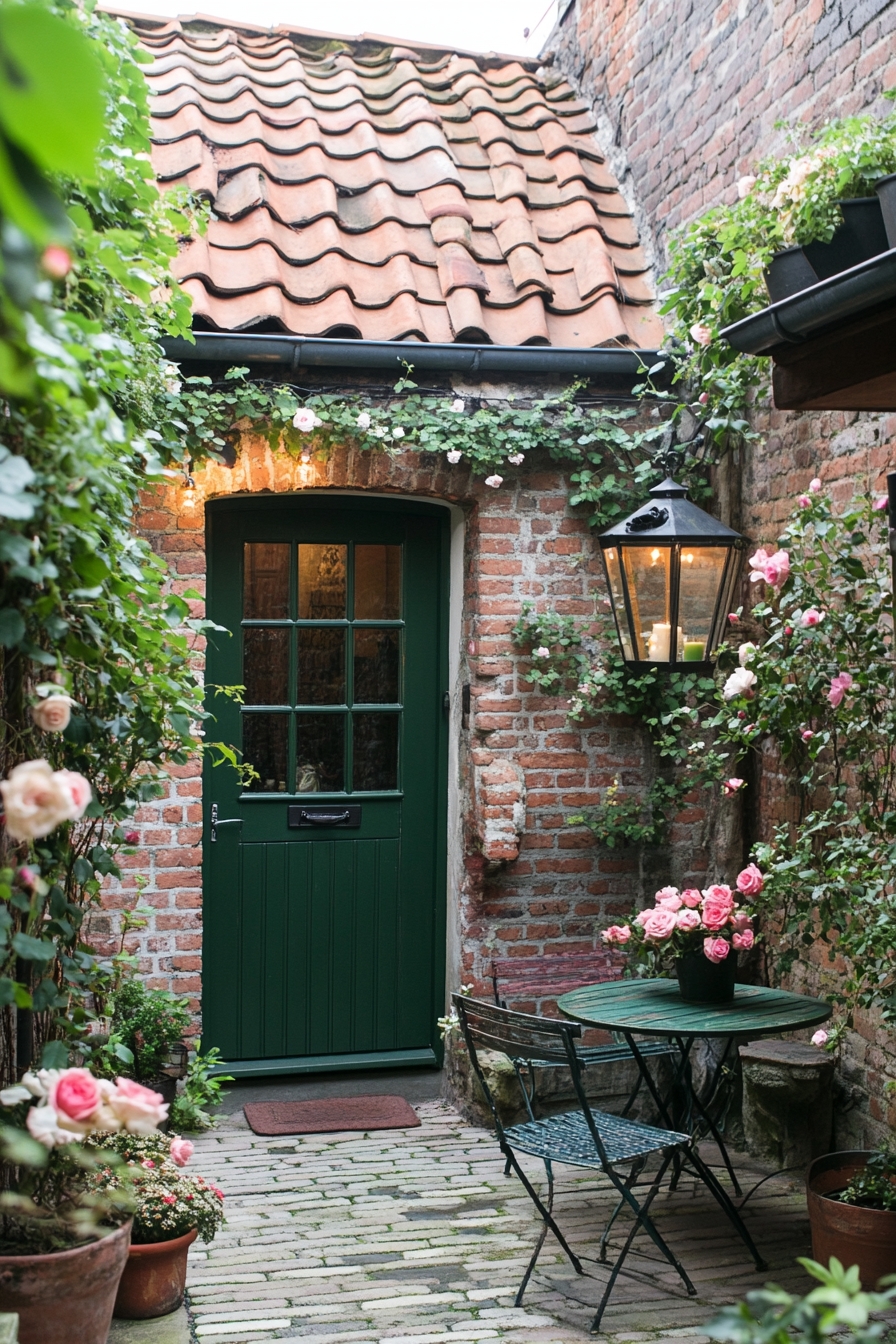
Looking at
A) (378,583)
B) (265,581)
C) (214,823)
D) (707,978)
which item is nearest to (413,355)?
(378,583)

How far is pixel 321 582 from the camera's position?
5.38 m

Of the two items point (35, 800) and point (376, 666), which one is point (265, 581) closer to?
point (376, 666)

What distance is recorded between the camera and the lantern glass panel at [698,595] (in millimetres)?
4117

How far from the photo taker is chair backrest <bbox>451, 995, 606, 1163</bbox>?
3.42 meters

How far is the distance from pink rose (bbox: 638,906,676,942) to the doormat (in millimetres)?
1652

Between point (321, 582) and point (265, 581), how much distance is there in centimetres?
24

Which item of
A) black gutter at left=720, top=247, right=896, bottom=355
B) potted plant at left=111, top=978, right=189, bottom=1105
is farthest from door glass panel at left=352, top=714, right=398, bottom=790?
black gutter at left=720, top=247, right=896, bottom=355

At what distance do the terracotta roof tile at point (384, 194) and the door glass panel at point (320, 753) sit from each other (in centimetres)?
161

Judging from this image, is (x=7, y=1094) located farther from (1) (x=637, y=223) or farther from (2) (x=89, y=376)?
(1) (x=637, y=223)

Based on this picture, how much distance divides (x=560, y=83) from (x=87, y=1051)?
19.6 feet

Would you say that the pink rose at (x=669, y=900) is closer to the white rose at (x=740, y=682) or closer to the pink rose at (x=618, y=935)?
the pink rose at (x=618, y=935)

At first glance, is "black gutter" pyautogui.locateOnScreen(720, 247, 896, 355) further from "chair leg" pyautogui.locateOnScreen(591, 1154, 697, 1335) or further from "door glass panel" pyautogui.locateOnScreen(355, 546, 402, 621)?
"door glass panel" pyautogui.locateOnScreen(355, 546, 402, 621)

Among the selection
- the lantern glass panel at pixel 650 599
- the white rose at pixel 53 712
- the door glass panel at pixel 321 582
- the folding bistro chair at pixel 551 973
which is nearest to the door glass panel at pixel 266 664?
the door glass panel at pixel 321 582

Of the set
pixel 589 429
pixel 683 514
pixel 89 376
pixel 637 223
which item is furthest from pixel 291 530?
pixel 89 376
